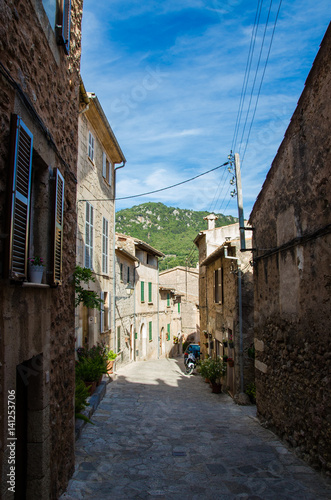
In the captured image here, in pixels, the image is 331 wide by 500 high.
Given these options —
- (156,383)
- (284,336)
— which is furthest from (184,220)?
(284,336)

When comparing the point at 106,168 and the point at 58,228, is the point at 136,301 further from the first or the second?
the point at 58,228

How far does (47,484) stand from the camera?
3.90 m

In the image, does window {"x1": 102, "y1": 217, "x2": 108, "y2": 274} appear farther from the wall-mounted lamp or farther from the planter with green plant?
the planter with green plant

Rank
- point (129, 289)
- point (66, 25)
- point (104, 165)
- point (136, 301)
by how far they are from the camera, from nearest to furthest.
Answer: point (66, 25), point (104, 165), point (129, 289), point (136, 301)

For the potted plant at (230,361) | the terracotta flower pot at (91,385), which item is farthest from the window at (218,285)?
the terracotta flower pot at (91,385)

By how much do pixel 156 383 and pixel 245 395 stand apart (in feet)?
11.5

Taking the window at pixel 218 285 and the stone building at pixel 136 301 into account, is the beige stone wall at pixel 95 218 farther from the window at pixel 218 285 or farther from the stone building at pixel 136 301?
the window at pixel 218 285

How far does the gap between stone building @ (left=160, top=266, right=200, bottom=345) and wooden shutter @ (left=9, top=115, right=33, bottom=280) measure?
3372 centimetres

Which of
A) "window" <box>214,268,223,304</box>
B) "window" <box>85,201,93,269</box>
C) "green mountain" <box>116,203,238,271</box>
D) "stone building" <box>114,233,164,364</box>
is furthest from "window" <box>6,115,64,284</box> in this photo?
"green mountain" <box>116,203,238,271</box>

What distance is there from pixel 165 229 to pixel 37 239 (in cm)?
5884

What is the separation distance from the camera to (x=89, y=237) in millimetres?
11125

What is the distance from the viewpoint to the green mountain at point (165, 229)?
53.9 m

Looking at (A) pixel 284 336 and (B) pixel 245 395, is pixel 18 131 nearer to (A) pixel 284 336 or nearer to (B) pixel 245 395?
(A) pixel 284 336

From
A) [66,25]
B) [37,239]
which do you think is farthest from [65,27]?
[37,239]
